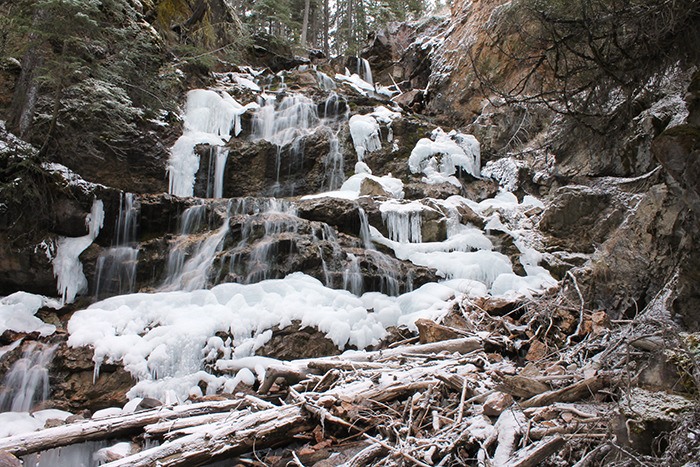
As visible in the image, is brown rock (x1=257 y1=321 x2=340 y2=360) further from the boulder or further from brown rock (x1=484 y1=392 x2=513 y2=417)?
the boulder

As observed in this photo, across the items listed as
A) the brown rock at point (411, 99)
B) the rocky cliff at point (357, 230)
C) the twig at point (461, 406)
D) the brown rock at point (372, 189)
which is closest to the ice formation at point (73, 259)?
the rocky cliff at point (357, 230)

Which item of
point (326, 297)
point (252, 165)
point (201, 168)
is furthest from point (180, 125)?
point (326, 297)

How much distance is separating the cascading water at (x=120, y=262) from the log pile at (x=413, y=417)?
3.90 m

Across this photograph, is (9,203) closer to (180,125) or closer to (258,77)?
(180,125)

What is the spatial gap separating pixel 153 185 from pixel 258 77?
777 cm

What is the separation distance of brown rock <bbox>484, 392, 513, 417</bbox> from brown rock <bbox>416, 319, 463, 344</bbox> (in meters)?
2.18

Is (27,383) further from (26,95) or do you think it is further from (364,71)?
(364,71)

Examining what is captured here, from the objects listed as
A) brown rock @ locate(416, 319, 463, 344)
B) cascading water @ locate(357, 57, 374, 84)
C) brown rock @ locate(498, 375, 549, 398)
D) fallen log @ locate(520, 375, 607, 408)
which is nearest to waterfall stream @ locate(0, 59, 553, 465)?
brown rock @ locate(416, 319, 463, 344)

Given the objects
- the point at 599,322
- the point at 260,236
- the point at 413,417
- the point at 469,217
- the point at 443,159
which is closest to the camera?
the point at 413,417

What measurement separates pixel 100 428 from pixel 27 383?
2.52 metres

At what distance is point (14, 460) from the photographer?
306 cm

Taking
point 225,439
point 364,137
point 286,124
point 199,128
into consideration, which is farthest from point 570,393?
point 199,128

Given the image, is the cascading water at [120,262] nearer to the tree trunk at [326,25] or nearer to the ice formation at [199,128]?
the ice formation at [199,128]

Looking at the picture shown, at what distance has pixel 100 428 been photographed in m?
3.57
